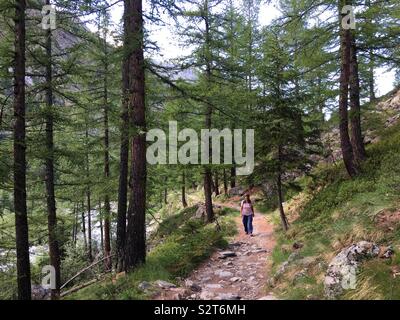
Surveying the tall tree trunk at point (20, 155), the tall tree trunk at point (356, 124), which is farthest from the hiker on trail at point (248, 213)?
the tall tree trunk at point (20, 155)

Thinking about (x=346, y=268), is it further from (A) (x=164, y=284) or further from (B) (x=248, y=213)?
(B) (x=248, y=213)

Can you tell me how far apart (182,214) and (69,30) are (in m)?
16.6

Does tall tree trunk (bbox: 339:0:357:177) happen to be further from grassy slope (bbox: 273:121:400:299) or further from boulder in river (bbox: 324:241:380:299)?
boulder in river (bbox: 324:241:380:299)

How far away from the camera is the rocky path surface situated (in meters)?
7.74

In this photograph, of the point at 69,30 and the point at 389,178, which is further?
the point at 69,30

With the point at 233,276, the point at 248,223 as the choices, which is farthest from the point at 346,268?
the point at 248,223

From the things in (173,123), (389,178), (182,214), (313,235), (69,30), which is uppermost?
(69,30)

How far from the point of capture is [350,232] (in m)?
7.94

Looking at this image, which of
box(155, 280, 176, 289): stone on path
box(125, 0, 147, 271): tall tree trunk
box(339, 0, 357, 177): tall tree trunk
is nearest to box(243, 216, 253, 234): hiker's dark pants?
box(339, 0, 357, 177): tall tree trunk

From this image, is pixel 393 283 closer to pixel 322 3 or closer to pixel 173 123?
pixel 322 3

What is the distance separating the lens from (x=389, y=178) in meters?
10.3

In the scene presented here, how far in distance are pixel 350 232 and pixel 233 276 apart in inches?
133

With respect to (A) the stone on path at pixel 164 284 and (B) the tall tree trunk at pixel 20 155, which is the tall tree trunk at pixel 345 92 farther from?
(B) the tall tree trunk at pixel 20 155
